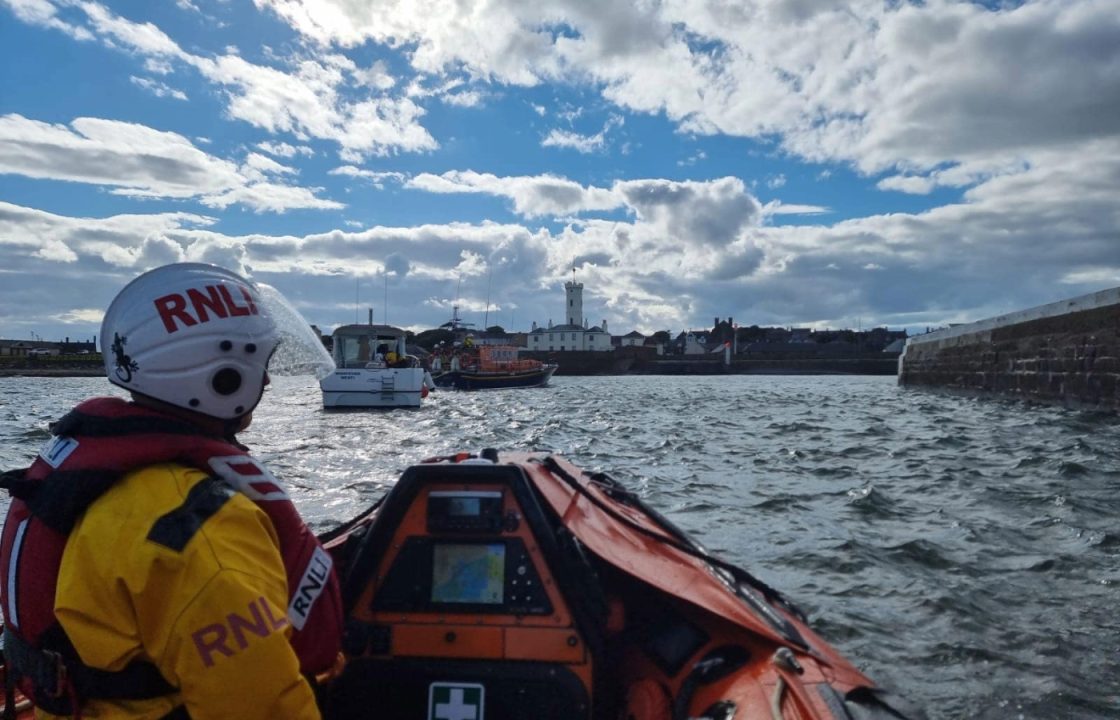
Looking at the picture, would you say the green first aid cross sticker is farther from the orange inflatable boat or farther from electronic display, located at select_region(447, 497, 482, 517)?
electronic display, located at select_region(447, 497, 482, 517)

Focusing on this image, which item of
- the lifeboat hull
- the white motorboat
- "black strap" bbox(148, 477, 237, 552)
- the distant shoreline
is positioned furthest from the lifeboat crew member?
the distant shoreline

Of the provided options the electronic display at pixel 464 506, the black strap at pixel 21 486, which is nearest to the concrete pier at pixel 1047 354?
the electronic display at pixel 464 506

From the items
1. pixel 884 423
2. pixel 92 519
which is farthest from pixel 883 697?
pixel 884 423

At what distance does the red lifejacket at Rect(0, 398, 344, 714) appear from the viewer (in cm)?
173

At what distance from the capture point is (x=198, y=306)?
2016 millimetres

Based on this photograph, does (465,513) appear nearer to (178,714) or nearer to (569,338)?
(178,714)

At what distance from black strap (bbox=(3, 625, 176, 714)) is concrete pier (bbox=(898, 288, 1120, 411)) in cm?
2083

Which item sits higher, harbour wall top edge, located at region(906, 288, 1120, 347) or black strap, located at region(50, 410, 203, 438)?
harbour wall top edge, located at region(906, 288, 1120, 347)

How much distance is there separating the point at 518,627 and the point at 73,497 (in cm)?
173

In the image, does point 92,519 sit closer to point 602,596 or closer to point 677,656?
point 602,596

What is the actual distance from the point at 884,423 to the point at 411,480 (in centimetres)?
1966

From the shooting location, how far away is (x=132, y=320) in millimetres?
1984

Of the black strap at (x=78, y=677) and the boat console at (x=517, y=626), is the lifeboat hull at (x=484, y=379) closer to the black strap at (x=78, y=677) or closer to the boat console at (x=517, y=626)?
the boat console at (x=517, y=626)

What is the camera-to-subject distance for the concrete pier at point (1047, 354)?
750 inches
